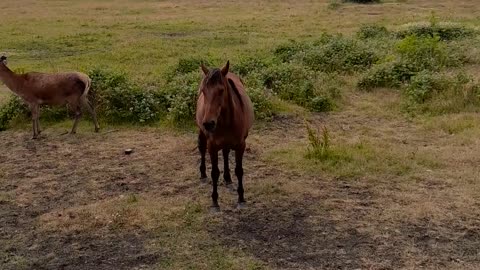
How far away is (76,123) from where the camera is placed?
9.82m

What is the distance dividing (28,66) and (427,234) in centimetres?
1148

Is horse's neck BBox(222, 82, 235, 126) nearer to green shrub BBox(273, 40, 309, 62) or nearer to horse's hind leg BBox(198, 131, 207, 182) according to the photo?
horse's hind leg BBox(198, 131, 207, 182)

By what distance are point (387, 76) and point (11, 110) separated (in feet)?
22.6

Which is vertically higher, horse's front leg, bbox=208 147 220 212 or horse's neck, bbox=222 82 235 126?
horse's neck, bbox=222 82 235 126

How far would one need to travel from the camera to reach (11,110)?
1048 centimetres

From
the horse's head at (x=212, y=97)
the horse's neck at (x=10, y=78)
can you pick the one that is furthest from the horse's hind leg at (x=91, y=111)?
the horse's head at (x=212, y=97)

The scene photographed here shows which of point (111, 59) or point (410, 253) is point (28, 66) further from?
point (410, 253)

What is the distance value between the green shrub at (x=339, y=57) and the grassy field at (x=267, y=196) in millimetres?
692

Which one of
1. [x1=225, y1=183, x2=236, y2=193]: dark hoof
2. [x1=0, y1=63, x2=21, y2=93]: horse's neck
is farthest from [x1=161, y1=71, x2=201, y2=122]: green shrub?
[x1=225, y1=183, x2=236, y2=193]: dark hoof

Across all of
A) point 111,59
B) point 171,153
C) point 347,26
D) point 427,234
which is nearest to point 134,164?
point 171,153

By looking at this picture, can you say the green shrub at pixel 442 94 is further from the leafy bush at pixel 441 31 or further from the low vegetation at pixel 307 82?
the leafy bush at pixel 441 31

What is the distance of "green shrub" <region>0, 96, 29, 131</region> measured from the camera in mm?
10356

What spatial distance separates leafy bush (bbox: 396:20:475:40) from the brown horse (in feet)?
35.3

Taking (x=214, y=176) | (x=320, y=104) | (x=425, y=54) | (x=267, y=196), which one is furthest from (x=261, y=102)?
(x=425, y=54)
